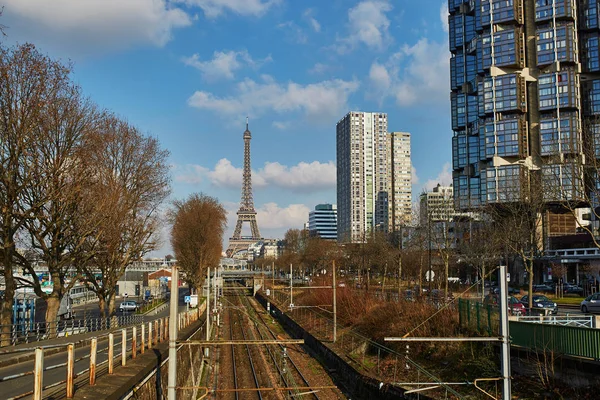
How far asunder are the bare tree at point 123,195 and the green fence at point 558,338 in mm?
22081

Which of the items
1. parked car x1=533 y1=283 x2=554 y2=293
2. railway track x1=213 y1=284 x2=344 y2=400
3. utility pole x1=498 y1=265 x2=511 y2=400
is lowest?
railway track x1=213 y1=284 x2=344 y2=400

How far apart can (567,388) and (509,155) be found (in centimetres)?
6728

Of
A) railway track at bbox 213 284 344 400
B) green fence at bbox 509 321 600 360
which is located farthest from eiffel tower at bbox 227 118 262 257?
green fence at bbox 509 321 600 360

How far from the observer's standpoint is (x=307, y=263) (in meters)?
101

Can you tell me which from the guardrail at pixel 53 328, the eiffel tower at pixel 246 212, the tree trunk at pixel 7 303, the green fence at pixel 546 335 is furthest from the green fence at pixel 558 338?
the eiffel tower at pixel 246 212

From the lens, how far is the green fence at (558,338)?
44.0 feet

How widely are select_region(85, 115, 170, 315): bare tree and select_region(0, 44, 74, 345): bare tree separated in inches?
245

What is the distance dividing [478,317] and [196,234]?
47185mm

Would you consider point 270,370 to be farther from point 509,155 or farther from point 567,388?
point 509,155

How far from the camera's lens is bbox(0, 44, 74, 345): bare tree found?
871 inches

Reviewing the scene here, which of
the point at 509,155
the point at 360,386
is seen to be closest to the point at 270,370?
the point at 360,386

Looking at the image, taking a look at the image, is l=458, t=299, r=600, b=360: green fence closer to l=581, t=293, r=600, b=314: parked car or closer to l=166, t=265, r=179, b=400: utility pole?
l=166, t=265, r=179, b=400: utility pole

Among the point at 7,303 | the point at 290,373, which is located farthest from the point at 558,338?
the point at 7,303

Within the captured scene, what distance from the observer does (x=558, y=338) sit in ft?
48.2
